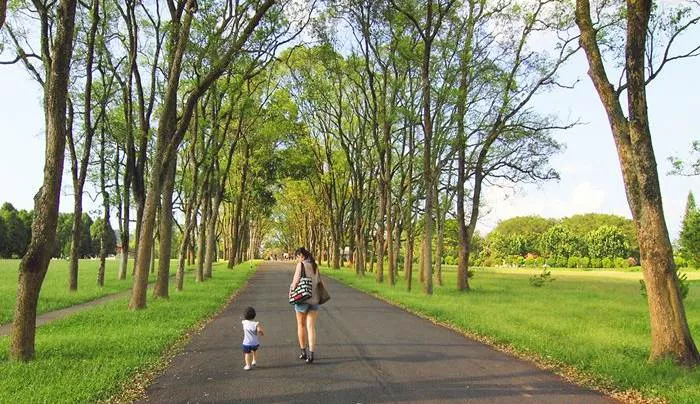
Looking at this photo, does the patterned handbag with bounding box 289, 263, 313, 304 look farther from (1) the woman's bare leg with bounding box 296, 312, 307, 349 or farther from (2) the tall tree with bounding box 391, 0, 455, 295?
(2) the tall tree with bounding box 391, 0, 455, 295

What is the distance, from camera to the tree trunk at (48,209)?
329 inches

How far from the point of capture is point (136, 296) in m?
15.6

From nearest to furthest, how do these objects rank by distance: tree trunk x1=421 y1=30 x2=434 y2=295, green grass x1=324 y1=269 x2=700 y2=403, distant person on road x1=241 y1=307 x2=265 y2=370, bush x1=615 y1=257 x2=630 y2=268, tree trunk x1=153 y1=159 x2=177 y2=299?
green grass x1=324 y1=269 x2=700 y2=403, distant person on road x1=241 y1=307 x2=265 y2=370, tree trunk x1=153 y1=159 x2=177 y2=299, tree trunk x1=421 y1=30 x2=434 y2=295, bush x1=615 y1=257 x2=630 y2=268

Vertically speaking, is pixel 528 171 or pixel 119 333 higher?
pixel 528 171

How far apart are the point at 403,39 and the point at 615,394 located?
1954 cm

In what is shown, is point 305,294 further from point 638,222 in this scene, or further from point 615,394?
point 638,222

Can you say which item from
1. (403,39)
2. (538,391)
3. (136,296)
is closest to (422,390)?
(538,391)

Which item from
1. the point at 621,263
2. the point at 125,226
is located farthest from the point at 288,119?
the point at 621,263

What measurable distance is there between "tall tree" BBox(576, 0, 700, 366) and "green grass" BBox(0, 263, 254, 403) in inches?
290

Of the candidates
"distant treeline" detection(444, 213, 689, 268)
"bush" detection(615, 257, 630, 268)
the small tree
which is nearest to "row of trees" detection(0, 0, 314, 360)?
the small tree

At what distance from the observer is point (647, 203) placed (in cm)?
865

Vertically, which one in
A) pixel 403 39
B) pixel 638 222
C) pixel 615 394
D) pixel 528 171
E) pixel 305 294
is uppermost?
pixel 403 39

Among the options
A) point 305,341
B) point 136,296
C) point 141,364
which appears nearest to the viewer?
point 141,364

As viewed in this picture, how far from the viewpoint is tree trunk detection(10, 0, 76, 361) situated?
329 inches
